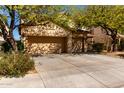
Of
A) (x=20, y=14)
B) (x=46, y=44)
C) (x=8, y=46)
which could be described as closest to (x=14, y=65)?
(x=20, y=14)

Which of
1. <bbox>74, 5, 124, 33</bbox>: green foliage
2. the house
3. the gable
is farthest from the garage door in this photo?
<bbox>74, 5, 124, 33</bbox>: green foliage

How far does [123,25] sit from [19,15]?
412 inches

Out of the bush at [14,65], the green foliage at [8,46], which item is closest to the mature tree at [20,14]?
the bush at [14,65]

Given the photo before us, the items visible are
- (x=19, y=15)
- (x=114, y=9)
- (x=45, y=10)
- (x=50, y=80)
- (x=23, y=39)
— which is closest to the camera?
(x=50, y=80)

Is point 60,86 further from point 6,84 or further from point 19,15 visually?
point 19,15

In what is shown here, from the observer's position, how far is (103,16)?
2116 centimetres

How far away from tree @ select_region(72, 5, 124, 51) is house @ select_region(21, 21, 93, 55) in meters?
3.14

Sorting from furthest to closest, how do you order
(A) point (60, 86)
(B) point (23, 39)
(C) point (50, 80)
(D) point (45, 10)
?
(B) point (23, 39)
(D) point (45, 10)
(C) point (50, 80)
(A) point (60, 86)

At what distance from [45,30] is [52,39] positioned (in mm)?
1410

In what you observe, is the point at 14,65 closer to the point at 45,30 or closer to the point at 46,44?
the point at 45,30
